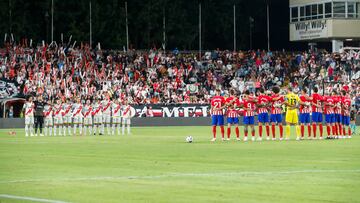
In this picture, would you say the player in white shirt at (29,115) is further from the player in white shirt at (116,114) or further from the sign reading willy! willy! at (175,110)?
the sign reading willy! willy! at (175,110)

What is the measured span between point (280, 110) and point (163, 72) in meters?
36.4

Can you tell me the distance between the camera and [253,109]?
44.8m

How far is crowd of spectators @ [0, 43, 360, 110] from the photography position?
73.7m

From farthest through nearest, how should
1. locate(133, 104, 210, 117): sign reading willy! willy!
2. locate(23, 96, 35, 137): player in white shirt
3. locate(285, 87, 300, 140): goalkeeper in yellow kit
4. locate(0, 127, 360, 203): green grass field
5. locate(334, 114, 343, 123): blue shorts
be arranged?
locate(133, 104, 210, 117): sign reading willy! willy!, locate(23, 96, 35, 137): player in white shirt, locate(334, 114, 343, 123): blue shorts, locate(285, 87, 300, 140): goalkeeper in yellow kit, locate(0, 127, 360, 203): green grass field

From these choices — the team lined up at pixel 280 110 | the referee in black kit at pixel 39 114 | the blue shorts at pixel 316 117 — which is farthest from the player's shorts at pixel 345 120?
the referee in black kit at pixel 39 114

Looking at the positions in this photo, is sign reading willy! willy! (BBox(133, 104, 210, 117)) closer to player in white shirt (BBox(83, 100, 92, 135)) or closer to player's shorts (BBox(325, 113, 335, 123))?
player in white shirt (BBox(83, 100, 92, 135))

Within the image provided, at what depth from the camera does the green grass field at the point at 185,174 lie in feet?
63.6

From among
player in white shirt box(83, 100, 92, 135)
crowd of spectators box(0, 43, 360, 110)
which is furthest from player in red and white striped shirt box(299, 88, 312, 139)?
crowd of spectators box(0, 43, 360, 110)

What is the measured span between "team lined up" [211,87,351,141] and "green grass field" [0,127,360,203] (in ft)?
21.1

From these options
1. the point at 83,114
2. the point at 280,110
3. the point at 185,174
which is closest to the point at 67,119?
the point at 83,114

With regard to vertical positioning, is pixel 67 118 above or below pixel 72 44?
below

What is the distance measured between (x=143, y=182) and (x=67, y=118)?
3638 cm

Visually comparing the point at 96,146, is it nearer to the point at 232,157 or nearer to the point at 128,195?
the point at 232,157

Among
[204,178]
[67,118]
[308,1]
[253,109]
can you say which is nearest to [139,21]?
[308,1]
